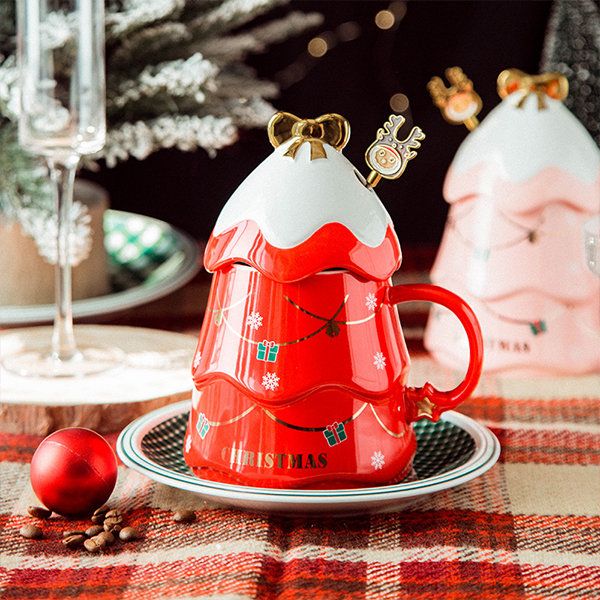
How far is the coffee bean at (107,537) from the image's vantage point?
0.52 m

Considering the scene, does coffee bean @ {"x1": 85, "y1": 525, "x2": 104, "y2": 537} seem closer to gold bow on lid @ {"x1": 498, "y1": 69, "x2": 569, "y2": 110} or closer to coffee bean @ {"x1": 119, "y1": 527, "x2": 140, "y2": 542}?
coffee bean @ {"x1": 119, "y1": 527, "x2": 140, "y2": 542}

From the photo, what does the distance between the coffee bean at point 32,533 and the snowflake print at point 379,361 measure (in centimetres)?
18

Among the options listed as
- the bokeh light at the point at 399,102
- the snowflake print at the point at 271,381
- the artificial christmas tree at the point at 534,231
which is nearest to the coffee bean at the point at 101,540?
the snowflake print at the point at 271,381

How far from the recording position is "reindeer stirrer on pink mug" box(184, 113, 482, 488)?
1.74ft

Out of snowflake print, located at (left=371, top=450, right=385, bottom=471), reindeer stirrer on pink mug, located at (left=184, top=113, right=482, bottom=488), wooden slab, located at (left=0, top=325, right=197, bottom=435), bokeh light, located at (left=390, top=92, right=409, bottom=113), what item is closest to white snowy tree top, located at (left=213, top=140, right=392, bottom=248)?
reindeer stirrer on pink mug, located at (left=184, top=113, right=482, bottom=488)

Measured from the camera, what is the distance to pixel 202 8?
990 millimetres

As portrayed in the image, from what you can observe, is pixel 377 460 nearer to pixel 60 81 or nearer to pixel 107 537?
pixel 107 537

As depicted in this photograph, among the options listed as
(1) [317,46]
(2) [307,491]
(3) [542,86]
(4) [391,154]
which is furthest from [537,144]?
(1) [317,46]

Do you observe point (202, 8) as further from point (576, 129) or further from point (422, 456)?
point (422, 456)

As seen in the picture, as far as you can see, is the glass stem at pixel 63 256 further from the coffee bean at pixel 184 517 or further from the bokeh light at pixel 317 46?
the bokeh light at pixel 317 46

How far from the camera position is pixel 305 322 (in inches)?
21.0

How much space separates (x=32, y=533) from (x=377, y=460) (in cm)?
17

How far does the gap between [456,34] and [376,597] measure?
2.84 ft

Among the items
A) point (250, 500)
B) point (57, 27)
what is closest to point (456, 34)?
point (57, 27)
